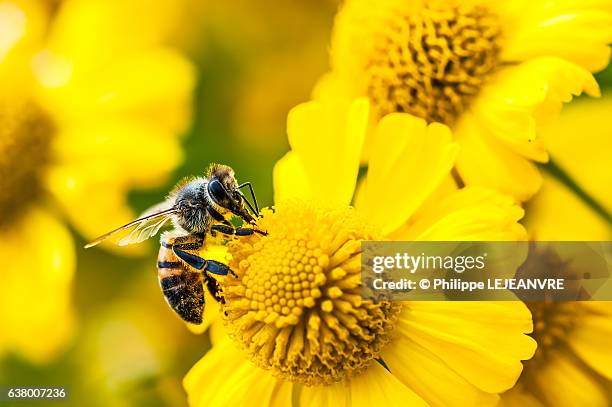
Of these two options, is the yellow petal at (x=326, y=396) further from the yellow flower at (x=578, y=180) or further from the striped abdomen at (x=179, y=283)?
the yellow flower at (x=578, y=180)

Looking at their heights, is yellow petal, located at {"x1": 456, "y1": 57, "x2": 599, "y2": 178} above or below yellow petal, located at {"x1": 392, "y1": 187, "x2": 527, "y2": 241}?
above

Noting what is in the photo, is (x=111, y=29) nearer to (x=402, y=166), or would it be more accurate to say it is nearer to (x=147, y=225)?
(x=147, y=225)

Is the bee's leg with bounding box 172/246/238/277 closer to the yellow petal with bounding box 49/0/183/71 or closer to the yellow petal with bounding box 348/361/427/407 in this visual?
the yellow petal with bounding box 348/361/427/407

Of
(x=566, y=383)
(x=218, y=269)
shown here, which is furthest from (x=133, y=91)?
(x=566, y=383)

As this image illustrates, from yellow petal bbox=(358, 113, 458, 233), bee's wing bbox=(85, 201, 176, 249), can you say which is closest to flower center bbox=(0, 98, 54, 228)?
bee's wing bbox=(85, 201, 176, 249)

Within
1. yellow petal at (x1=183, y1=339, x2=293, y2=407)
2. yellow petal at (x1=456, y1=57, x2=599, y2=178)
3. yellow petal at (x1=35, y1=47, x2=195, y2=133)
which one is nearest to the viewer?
yellow petal at (x1=456, y1=57, x2=599, y2=178)

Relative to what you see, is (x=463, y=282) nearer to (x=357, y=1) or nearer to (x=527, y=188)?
(x=527, y=188)

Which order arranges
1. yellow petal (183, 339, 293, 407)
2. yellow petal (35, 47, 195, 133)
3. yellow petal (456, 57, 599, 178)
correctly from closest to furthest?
yellow petal (456, 57, 599, 178) < yellow petal (183, 339, 293, 407) < yellow petal (35, 47, 195, 133)
